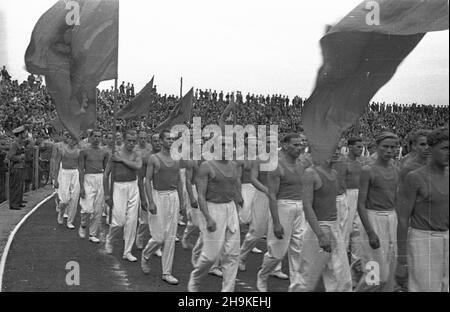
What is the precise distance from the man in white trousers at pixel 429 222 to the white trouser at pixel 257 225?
318cm

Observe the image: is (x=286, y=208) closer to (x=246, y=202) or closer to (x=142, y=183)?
(x=142, y=183)

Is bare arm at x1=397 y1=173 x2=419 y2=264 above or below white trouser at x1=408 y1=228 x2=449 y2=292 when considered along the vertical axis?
Result: above

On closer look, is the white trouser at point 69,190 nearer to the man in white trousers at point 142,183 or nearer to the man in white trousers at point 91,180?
the man in white trousers at point 91,180

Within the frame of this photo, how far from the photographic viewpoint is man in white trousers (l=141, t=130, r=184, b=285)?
797cm

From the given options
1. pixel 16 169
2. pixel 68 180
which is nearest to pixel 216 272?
pixel 68 180

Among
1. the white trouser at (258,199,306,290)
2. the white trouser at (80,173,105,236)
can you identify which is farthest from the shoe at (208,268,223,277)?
the white trouser at (80,173,105,236)

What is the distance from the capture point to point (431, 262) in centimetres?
485

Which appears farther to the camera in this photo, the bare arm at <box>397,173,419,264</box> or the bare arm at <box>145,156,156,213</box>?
the bare arm at <box>145,156,156,213</box>

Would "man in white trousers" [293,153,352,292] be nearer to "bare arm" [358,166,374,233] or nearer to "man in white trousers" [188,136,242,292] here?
"bare arm" [358,166,374,233]

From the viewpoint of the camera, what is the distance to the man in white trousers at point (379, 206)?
5.97 meters

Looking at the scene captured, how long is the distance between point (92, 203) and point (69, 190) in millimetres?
1783

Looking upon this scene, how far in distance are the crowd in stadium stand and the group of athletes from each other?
2000 millimetres
